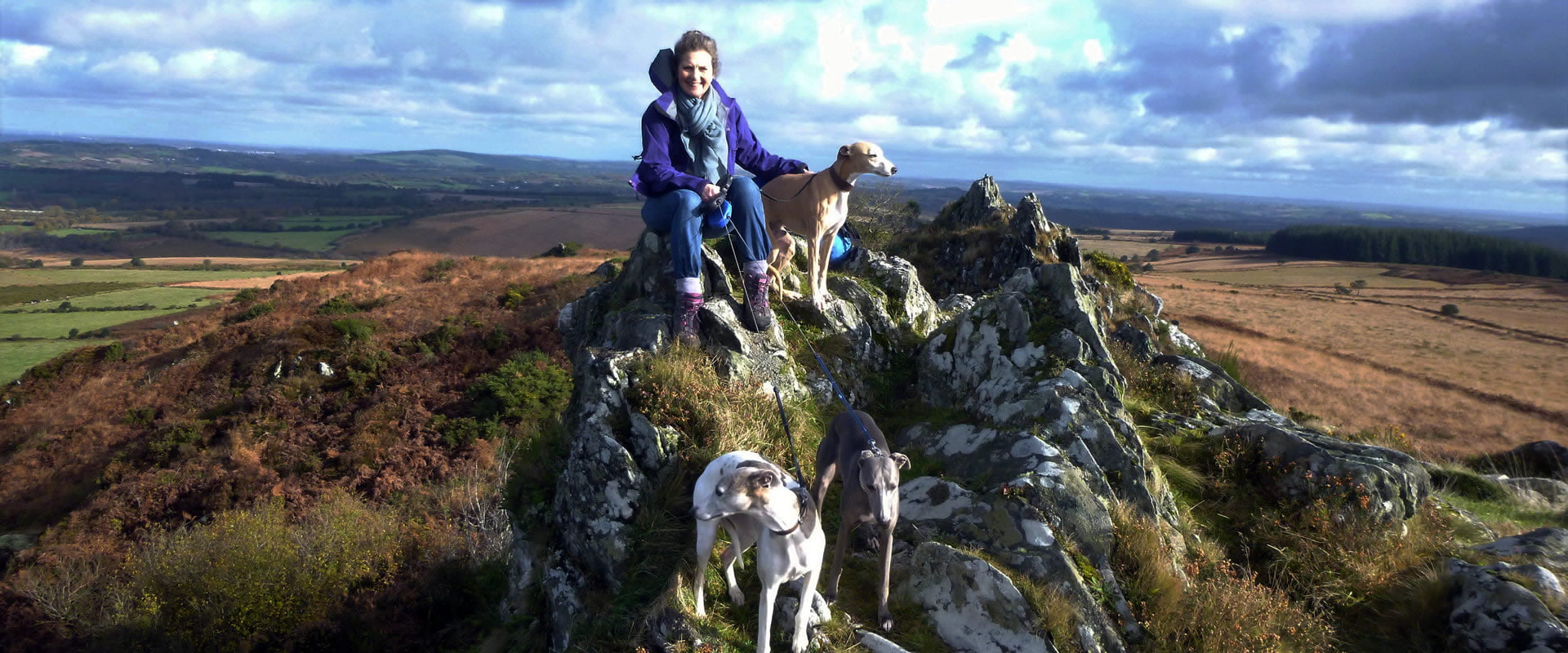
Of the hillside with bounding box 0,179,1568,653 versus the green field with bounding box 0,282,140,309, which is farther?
the green field with bounding box 0,282,140,309

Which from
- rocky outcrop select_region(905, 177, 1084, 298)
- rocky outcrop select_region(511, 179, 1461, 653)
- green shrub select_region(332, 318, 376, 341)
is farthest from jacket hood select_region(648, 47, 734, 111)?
green shrub select_region(332, 318, 376, 341)

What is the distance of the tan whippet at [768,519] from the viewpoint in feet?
13.8

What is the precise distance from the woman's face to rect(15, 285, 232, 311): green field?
215 ft

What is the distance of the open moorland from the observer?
110ft

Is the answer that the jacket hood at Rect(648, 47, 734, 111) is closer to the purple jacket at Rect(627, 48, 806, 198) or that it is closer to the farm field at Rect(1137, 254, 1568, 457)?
the purple jacket at Rect(627, 48, 806, 198)

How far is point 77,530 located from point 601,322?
21.2 meters

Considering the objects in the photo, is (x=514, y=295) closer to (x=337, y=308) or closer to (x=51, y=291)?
(x=337, y=308)

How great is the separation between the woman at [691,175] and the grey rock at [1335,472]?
561cm

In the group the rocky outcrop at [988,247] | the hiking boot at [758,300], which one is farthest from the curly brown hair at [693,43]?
the rocky outcrop at [988,247]

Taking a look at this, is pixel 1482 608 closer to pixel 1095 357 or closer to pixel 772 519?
pixel 1095 357

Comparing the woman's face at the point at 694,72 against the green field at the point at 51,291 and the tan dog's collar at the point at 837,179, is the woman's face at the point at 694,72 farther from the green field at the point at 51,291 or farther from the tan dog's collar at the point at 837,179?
the green field at the point at 51,291

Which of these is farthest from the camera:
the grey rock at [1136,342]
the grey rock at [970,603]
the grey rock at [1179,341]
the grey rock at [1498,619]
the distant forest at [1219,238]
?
the distant forest at [1219,238]

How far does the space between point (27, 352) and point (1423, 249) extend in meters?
164

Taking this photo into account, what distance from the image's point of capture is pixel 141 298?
59312 mm
